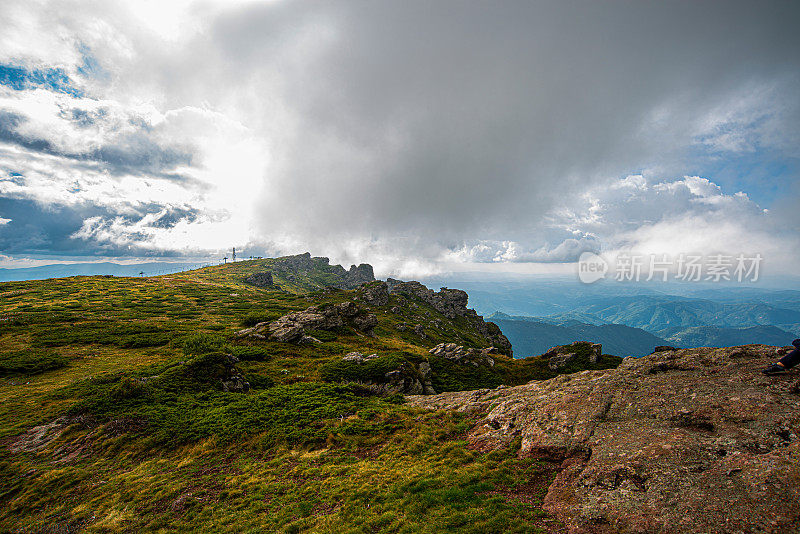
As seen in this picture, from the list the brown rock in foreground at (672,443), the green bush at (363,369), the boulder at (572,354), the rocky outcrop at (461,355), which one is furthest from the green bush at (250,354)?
the boulder at (572,354)

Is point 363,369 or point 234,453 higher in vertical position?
point 363,369

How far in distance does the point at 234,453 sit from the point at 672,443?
32.7 metres

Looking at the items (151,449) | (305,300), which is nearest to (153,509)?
(151,449)

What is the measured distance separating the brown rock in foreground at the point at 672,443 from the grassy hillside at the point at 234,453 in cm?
244

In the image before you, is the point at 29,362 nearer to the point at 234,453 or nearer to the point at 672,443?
the point at 234,453

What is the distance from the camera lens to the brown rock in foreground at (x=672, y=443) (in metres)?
11.2

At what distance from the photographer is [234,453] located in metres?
24.7

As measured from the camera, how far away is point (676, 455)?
1430 centimetres

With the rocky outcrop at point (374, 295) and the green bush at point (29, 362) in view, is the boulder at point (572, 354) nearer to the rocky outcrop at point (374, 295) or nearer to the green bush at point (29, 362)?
the green bush at point (29, 362)

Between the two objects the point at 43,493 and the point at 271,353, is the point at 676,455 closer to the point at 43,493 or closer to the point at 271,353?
the point at 43,493

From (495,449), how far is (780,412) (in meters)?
15.9

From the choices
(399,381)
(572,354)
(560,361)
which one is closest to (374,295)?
(560,361)

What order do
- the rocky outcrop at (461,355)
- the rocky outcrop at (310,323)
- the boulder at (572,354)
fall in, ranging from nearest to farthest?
the rocky outcrop at (310,323) < the rocky outcrop at (461,355) < the boulder at (572,354)

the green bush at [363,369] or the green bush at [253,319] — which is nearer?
the green bush at [363,369]
